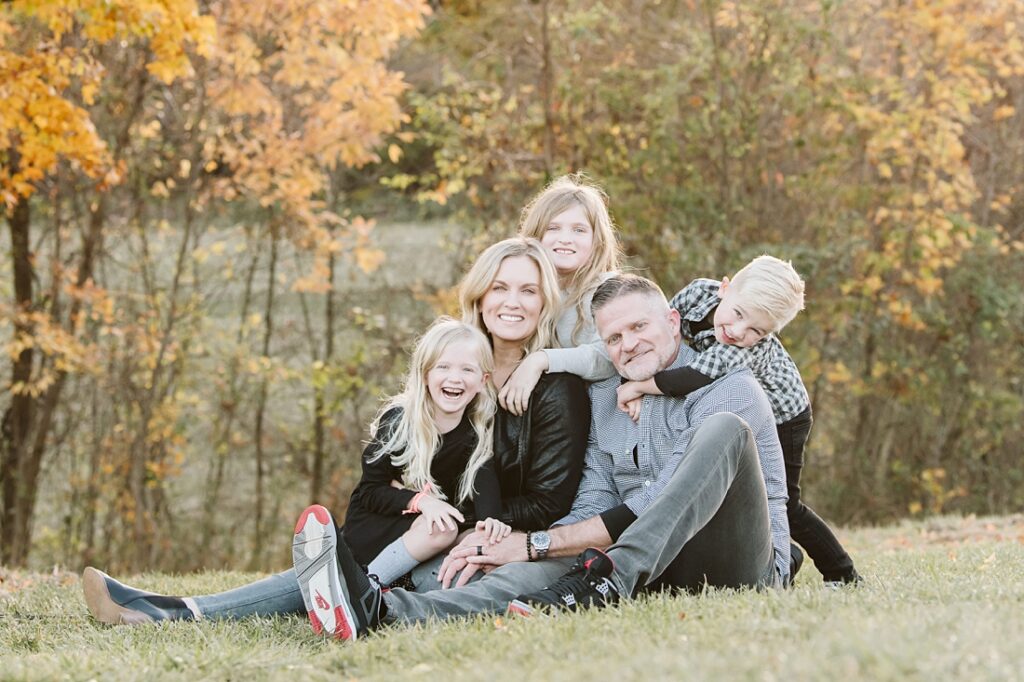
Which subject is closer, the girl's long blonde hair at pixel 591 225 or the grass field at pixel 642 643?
the grass field at pixel 642 643

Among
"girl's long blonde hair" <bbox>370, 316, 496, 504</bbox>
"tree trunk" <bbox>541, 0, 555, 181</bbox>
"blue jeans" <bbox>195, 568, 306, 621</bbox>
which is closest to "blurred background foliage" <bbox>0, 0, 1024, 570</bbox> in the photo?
"tree trunk" <bbox>541, 0, 555, 181</bbox>

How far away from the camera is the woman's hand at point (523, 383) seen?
14.0 ft

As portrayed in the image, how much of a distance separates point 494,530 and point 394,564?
41 cm

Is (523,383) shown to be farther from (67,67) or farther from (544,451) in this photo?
(67,67)

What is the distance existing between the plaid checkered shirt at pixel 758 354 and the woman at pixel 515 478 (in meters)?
0.56

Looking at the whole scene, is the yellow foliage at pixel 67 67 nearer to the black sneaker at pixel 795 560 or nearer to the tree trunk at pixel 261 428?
the tree trunk at pixel 261 428

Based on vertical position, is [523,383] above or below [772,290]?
below

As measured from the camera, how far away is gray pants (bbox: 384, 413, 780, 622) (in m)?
3.63

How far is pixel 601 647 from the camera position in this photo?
3068mm

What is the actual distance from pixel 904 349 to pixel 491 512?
28.9 feet

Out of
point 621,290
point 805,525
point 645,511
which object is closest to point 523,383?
point 621,290

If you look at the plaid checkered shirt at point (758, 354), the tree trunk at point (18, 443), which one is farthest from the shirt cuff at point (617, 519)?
the tree trunk at point (18, 443)

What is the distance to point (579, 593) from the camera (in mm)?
3627

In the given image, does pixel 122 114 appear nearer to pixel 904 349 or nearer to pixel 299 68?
pixel 299 68
